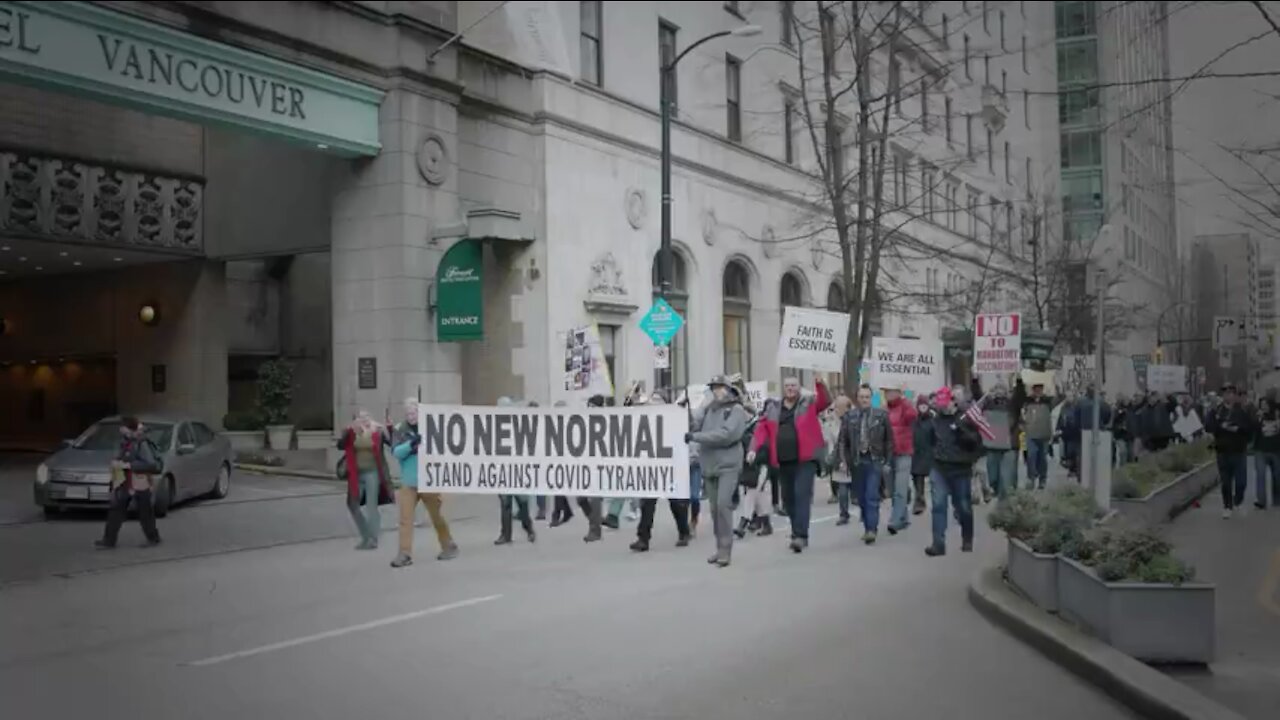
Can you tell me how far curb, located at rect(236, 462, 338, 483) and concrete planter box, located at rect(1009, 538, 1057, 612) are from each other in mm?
15141

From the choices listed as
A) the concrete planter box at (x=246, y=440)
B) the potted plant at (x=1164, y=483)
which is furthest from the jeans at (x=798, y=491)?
the concrete planter box at (x=246, y=440)

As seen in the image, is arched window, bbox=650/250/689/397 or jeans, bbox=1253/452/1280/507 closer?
jeans, bbox=1253/452/1280/507

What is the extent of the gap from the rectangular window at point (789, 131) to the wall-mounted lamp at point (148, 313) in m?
18.1

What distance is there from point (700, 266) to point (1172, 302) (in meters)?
20.8

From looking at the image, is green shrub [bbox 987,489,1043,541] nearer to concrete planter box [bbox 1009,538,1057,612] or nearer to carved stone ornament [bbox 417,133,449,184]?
concrete planter box [bbox 1009,538,1057,612]

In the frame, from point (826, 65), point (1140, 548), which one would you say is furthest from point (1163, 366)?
A: point (826, 65)

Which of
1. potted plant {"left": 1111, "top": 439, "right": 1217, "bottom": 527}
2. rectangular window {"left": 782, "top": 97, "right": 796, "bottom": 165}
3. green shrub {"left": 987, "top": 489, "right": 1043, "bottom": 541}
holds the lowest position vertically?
potted plant {"left": 1111, "top": 439, "right": 1217, "bottom": 527}

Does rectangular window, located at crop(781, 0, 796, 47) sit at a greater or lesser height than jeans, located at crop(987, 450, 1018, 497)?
greater

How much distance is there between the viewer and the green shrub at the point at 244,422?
24938mm

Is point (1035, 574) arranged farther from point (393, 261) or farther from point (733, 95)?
point (733, 95)

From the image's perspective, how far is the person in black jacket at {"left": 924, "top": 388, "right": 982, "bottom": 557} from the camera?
12.9 meters

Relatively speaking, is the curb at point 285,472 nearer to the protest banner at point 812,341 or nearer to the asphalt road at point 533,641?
the asphalt road at point 533,641

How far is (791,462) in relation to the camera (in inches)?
516

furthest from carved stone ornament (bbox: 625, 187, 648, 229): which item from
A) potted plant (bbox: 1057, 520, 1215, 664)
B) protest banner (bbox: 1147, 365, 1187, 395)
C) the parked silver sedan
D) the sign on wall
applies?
potted plant (bbox: 1057, 520, 1215, 664)
